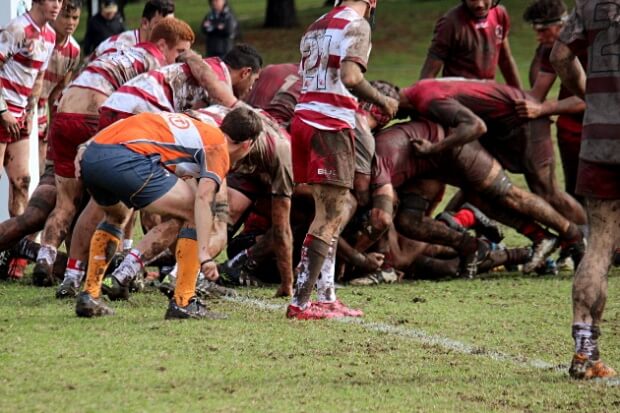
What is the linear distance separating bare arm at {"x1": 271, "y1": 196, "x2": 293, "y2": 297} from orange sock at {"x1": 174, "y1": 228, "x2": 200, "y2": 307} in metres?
1.16

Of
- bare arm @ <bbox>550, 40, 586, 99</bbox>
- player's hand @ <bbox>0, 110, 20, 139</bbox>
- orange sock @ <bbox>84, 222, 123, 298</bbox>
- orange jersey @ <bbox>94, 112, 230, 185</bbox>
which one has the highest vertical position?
bare arm @ <bbox>550, 40, 586, 99</bbox>

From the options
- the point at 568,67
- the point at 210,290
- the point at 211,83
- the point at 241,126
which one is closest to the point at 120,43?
the point at 211,83

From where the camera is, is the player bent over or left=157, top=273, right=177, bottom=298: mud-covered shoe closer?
the player bent over

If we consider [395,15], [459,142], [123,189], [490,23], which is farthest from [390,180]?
[395,15]

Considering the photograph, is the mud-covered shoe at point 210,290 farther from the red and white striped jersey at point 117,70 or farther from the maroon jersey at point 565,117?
the maroon jersey at point 565,117

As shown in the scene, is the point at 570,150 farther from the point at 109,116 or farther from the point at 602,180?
the point at 602,180

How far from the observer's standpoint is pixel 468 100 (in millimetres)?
9805

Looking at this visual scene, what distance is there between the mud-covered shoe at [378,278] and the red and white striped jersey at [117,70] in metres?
1.98

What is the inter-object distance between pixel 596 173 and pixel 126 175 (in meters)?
2.55

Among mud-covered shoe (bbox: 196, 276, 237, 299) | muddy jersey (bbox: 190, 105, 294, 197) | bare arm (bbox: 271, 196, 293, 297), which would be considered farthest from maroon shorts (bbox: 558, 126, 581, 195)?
mud-covered shoe (bbox: 196, 276, 237, 299)

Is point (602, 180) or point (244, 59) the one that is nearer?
point (602, 180)

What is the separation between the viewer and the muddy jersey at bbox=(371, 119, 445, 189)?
932 centimetres

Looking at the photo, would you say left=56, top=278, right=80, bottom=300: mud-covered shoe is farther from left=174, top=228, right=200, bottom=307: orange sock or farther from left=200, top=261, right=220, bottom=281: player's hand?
left=200, top=261, right=220, bottom=281: player's hand

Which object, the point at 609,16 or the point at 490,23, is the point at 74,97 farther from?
the point at 609,16
